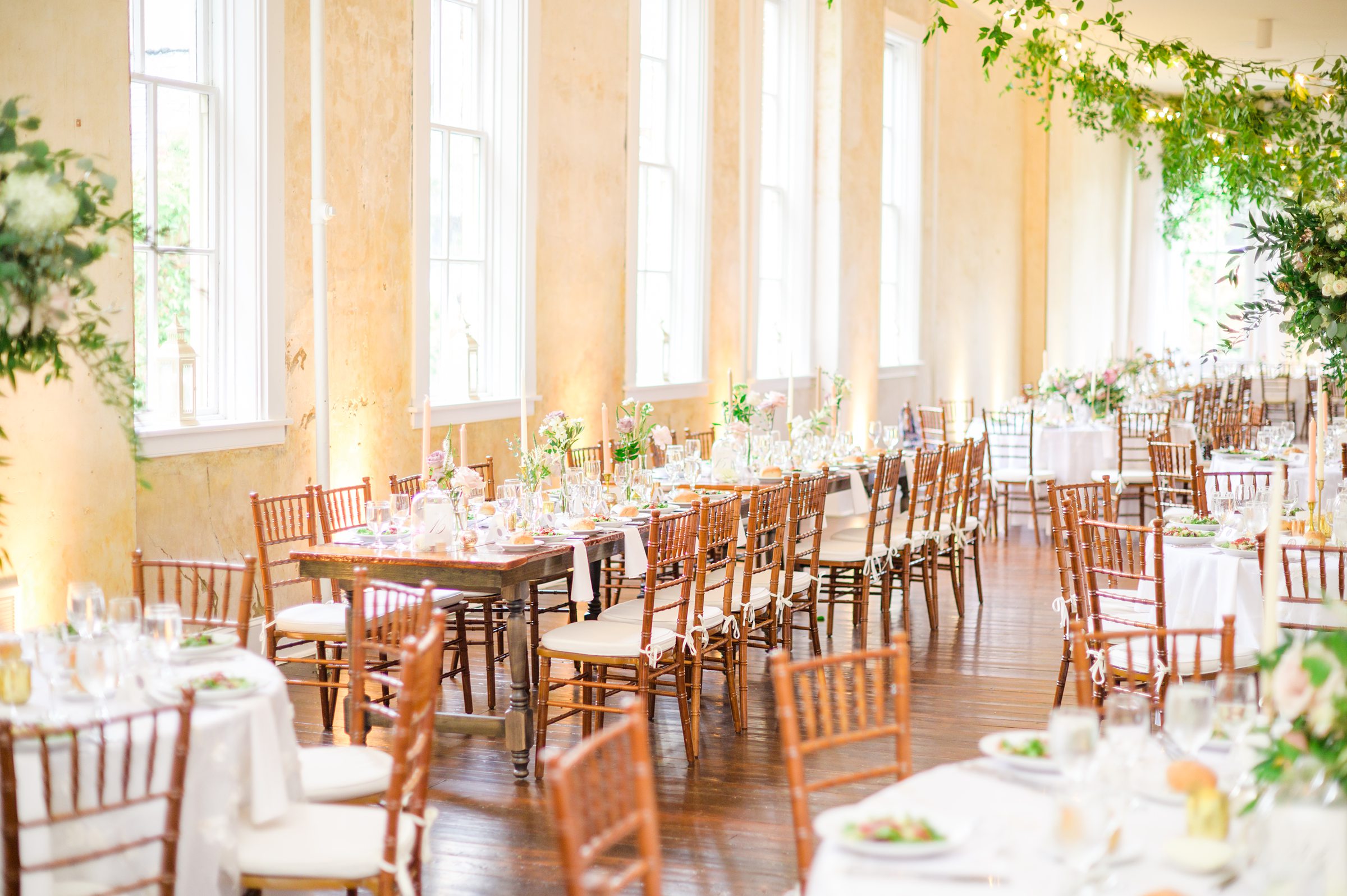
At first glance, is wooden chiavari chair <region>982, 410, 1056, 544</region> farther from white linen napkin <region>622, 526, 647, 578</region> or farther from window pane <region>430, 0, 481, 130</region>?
white linen napkin <region>622, 526, 647, 578</region>

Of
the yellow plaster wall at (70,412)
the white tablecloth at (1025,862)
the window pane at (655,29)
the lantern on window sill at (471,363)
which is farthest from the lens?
the window pane at (655,29)

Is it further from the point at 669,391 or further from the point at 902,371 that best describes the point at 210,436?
the point at 902,371

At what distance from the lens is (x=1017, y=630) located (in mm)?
7520

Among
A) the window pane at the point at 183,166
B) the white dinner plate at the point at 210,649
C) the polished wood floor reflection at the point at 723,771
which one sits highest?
the window pane at the point at 183,166

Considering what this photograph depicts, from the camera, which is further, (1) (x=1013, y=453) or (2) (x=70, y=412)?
(1) (x=1013, y=453)

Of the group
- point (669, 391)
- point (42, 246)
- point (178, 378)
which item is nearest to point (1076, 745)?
point (42, 246)

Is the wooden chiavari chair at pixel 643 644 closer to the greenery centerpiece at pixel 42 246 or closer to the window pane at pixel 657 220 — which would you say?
the greenery centerpiece at pixel 42 246

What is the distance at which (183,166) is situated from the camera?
20.1ft

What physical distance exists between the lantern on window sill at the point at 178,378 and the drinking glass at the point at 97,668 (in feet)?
10.4

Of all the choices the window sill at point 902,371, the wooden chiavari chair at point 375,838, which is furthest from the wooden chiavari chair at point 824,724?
the window sill at point 902,371

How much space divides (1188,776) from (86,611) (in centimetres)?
252

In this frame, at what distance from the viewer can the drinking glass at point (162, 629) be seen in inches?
129

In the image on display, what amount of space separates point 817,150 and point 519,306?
477 cm

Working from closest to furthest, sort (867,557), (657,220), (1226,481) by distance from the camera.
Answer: (867,557) → (1226,481) → (657,220)
